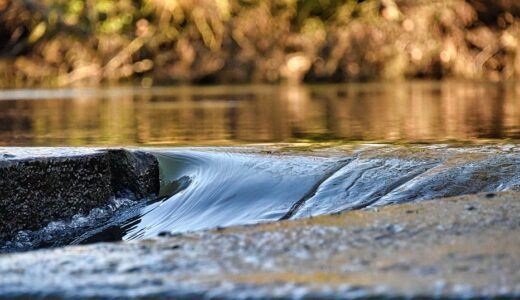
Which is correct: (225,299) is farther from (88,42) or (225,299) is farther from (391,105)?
(88,42)

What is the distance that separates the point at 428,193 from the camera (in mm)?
2270

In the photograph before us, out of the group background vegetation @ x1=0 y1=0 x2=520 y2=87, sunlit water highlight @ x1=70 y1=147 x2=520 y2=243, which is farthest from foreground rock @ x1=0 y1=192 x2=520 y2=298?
background vegetation @ x1=0 y1=0 x2=520 y2=87

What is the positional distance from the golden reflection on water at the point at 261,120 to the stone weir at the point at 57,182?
1.08 m

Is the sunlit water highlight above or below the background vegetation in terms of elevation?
below

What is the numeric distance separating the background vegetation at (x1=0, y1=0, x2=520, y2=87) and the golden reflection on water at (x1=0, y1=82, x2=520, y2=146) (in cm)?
439

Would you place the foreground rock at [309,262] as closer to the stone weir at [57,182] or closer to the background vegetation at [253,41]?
the stone weir at [57,182]

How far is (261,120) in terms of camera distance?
504 cm

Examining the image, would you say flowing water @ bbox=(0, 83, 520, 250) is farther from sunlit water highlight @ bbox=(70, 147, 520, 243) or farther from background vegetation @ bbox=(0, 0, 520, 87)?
background vegetation @ bbox=(0, 0, 520, 87)

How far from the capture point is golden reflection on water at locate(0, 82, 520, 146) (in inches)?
151

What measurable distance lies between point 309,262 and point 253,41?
1139 cm

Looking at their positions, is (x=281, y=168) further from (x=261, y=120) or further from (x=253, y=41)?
(x=253, y=41)

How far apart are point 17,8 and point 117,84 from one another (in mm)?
1987

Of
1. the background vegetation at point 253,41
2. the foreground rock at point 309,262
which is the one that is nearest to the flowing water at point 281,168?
the foreground rock at point 309,262

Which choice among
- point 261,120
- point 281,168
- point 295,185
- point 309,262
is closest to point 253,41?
point 261,120
